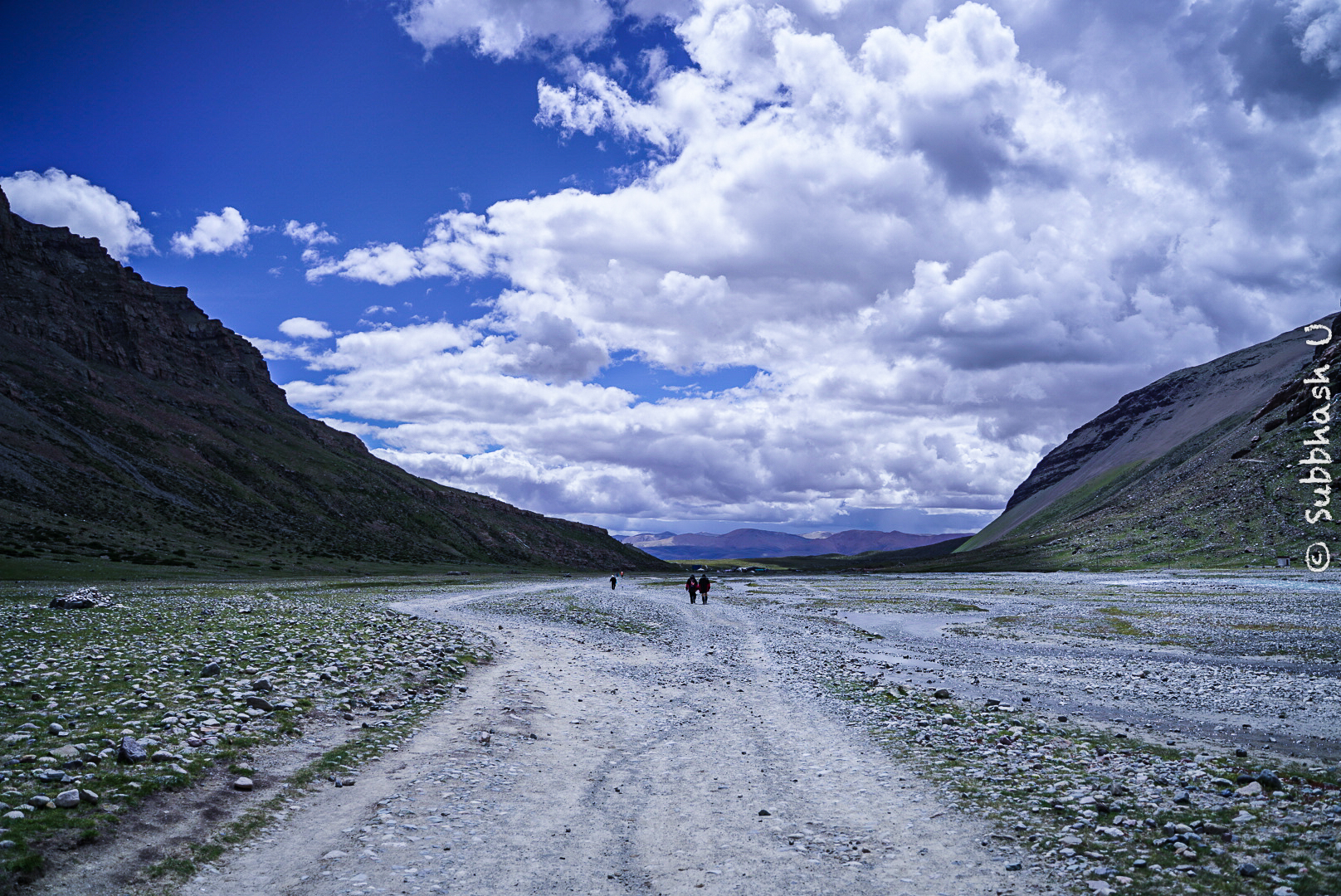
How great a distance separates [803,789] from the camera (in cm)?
1379

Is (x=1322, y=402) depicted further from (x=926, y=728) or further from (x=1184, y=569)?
(x=926, y=728)

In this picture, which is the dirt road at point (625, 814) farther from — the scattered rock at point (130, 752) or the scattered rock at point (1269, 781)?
the scattered rock at point (1269, 781)

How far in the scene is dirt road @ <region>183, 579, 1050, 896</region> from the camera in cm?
945

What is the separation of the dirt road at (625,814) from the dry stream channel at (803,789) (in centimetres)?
6

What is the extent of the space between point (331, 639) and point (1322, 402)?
22584 cm

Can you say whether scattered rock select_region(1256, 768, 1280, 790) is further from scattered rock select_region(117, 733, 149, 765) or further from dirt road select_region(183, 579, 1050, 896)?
scattered rock select_region(117, 733, 149, 765)

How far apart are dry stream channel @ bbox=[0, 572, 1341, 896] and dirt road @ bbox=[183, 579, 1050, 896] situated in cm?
6

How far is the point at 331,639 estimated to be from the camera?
28.0 metres

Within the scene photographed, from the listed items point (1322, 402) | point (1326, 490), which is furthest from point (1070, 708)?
point (1322, 402)

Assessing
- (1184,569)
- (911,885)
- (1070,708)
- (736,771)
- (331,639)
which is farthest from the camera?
(1184,569)
